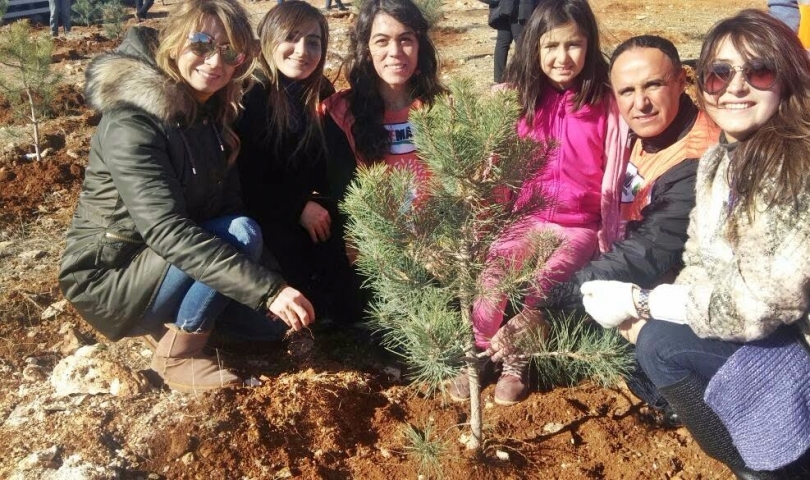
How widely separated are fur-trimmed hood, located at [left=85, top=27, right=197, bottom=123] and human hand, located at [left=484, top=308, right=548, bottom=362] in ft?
4.08

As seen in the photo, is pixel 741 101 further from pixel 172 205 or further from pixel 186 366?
pixel 186 366

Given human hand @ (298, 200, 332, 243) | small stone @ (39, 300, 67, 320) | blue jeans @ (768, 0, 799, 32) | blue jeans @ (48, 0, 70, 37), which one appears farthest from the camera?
blue jeans @ (48, 0, 70, 37)

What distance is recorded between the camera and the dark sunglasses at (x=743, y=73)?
5.61 feet

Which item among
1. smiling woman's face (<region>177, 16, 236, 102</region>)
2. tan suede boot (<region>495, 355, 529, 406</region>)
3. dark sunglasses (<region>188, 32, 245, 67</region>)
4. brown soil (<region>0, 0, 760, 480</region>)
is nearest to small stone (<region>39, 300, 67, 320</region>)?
brown soil (<region>0, 0, 760, 480</region>)

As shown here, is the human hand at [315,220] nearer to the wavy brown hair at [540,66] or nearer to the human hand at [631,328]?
the wavy brown hair at [540,66]

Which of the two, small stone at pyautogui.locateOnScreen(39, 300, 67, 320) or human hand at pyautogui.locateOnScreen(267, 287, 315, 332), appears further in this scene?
small stone at pyautogui.locateOnScreen(39, 300, 67, 320)

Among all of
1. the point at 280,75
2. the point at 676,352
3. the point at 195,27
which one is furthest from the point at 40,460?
the point at 676,352

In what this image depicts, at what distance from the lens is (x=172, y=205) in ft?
7.04

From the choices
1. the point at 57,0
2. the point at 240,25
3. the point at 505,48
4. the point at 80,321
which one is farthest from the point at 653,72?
the point at 57,0

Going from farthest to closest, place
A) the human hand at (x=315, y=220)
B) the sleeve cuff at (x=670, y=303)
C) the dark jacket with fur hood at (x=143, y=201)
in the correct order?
the human hand at (x=315, y=220), the dark jacket with fur hood at (x=143, y=201), the sleeve cuff at (x=670, y=303)

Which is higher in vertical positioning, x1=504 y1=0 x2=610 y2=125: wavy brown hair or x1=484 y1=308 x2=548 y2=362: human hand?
x1=504 y1=0 x2=610 y2=125: wavy brown hair

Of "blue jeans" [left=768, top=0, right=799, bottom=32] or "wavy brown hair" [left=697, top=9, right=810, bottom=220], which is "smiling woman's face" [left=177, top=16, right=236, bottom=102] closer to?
"wavy brown hair" [left=697, top=9, right=810, bottom=220]

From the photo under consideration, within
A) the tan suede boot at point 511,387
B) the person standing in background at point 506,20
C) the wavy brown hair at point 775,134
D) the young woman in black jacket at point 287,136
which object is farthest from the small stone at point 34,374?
the person standing in background at point 506,20

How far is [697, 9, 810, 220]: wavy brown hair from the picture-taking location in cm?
163
